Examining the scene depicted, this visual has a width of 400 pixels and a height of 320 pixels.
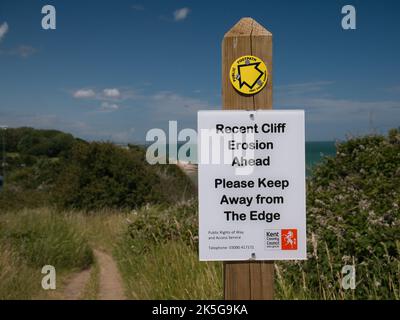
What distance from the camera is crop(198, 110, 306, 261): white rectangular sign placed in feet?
8.59

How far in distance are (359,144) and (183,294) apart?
513 centimetres

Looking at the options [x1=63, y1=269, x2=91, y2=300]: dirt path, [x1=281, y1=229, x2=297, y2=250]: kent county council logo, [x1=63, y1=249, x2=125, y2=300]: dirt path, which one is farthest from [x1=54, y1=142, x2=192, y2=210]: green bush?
[x1=281, y1=229, x2=297, y2=250]: kent county council logo

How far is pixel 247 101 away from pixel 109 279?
17.7 ft

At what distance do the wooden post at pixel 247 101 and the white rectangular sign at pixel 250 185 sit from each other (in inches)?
2.5

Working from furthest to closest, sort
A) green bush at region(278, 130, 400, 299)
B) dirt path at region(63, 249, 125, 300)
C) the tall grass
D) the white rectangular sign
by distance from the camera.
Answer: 1. dirt path at region(63, 249, 125, 300)
2. the tall grass
3. green bush at region(278, 130, 400, 299)
4. the white rectangular sign

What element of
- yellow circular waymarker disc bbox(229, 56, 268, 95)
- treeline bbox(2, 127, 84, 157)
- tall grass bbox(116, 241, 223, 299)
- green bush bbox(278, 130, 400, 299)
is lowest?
tall grass bbox(116, 241, 223, 299)

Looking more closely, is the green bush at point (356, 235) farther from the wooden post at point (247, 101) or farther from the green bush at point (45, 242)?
the green bush at point (45, 242)

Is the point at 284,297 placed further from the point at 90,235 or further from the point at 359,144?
the point at 90,235

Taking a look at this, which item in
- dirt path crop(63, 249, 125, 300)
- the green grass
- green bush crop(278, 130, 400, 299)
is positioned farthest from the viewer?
dirt path crop(63, 249, 125, 300)

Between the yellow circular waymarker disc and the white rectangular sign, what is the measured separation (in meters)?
0.14

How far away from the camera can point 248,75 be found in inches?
104

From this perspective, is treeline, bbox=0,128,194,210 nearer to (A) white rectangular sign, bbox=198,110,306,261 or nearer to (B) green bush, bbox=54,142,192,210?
(B) green bush, bbox=54,142,192,210

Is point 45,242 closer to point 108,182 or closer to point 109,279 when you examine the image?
point 109,279

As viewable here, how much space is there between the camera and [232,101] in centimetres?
267
